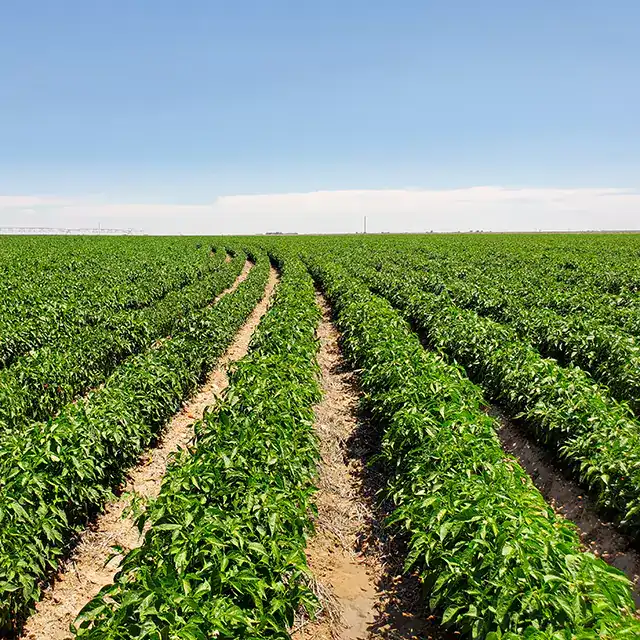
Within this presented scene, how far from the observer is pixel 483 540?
11.1 ft

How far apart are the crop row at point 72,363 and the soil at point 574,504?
779 centimetres

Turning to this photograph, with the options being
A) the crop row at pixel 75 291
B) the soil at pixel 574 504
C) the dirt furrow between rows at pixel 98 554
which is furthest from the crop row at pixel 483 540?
the crop row at pixel 75 291

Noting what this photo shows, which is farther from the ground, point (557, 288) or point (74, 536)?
point (557, 288)

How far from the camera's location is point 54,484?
467 centimetres

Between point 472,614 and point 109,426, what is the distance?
15.8ft

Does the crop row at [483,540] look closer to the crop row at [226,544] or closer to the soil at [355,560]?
the soil at [355,560]

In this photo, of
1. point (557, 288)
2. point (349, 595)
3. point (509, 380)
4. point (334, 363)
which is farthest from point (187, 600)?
point (557, 288)

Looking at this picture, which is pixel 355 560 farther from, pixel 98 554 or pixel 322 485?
pixel 98 554

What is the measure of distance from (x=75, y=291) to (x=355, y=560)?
16375mm

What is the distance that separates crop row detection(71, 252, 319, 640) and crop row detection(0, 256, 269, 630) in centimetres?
79

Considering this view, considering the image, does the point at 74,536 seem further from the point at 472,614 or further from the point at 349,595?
the point at 472,614

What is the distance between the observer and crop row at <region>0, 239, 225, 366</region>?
11648 mm

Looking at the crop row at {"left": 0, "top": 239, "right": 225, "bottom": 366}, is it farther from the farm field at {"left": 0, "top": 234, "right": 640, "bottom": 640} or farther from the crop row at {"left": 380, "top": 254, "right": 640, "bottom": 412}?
the crop row at {"left": 380, "top": 254, "right": 640, "bottom": 412}

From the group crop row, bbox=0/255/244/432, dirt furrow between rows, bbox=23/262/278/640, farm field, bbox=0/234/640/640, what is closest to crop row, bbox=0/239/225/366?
farm field, bbox=0/234/640/640
